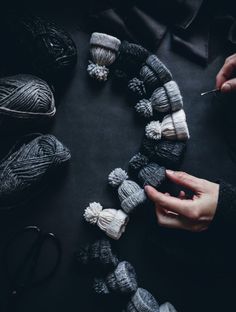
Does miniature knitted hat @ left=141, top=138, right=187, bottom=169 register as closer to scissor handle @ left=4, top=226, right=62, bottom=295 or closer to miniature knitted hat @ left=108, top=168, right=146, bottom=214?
miniature knitted hat @ left=108, top=168, right=146, bottom=214

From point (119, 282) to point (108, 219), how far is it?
7.4 inches

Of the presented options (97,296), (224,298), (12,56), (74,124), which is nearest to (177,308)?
(224,298)

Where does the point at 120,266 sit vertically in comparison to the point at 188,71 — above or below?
below

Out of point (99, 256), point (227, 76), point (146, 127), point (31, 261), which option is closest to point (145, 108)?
point (146, 127)

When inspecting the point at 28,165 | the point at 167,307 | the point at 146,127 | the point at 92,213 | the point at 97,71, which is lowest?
the point at 167,307

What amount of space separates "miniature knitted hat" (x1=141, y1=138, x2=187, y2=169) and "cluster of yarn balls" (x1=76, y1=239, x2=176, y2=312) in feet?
0.97

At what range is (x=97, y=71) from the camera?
1454 mm

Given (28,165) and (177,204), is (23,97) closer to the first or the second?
(28,165)

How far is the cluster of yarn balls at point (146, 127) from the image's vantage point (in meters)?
1.42

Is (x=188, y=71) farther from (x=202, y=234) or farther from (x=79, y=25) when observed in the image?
(x=202, y=234)

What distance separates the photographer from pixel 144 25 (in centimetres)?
149

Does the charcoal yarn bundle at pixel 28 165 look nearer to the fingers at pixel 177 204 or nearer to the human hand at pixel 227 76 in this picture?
the fingers at pixel 177 204

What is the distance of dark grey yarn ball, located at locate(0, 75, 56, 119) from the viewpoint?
1.36 metres

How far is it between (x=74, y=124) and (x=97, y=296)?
54 centimetres
